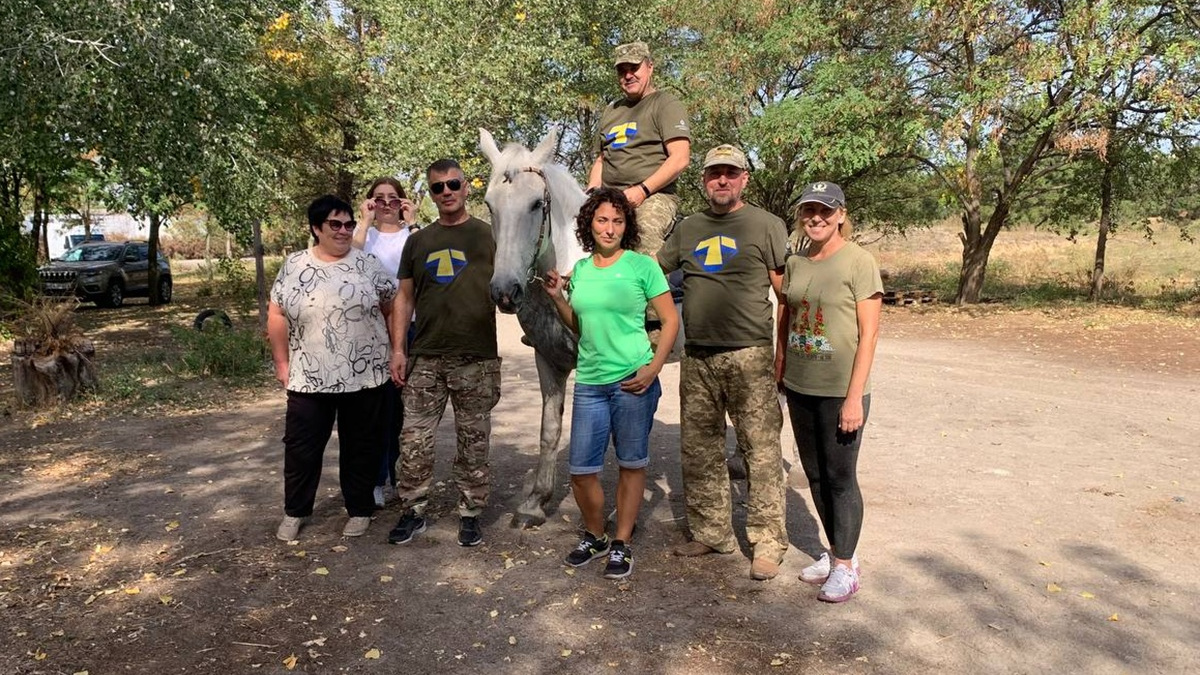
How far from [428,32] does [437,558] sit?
16912 millimetres

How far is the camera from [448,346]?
431 cm

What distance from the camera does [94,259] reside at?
814 inches

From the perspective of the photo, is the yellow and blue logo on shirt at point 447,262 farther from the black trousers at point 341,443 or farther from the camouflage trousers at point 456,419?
the black trousers at point 341,443

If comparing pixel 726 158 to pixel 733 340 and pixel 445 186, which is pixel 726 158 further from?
pixel 445 186

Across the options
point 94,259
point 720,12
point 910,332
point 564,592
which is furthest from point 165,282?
point 564,592

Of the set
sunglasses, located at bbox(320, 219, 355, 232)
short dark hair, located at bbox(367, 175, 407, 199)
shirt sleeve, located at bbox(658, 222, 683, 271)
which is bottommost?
shirt sleeve, located at bbox(658, 222, 683, 271)

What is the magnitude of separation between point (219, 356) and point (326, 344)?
6681 mm

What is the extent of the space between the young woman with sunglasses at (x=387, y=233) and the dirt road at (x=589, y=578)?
17.8 inches

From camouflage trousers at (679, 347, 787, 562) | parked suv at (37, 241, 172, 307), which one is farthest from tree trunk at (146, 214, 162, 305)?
camouflage trousers at (679, 347, 787, 562)

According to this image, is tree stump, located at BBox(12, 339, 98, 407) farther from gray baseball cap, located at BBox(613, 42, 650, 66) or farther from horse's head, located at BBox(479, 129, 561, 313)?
gray baseball cap, located at BBox(613, 42, 650, 66)

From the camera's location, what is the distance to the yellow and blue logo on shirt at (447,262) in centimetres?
429

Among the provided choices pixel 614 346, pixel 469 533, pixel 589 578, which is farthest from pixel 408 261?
pixel 589 578

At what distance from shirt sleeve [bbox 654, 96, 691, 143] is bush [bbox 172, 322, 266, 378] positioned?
7.50 meters

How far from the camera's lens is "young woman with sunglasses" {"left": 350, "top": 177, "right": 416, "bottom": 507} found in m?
5.04
